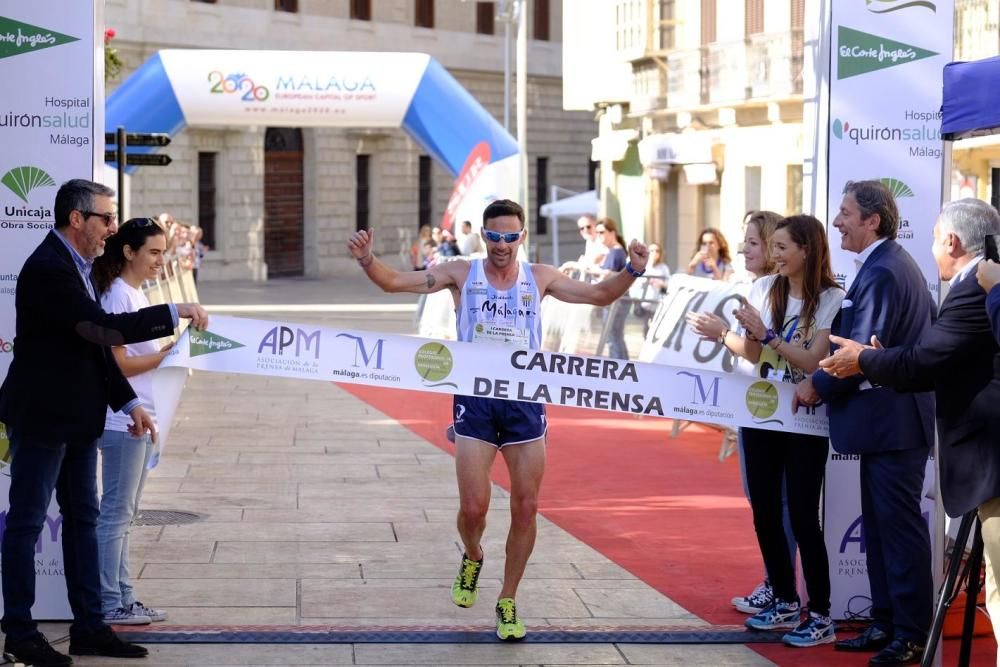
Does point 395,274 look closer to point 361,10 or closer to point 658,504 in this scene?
point 658,504

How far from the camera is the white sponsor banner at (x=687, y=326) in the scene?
44.7 ft

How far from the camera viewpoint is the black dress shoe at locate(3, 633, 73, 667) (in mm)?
6773

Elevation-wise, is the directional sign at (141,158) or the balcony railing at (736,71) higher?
the balcony railing at (736,71)

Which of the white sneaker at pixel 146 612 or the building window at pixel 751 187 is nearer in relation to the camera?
the white sneaker at pixel 146 612

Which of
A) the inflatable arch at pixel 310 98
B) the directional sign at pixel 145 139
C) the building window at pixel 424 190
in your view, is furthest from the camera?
the building window at pixel 424 190

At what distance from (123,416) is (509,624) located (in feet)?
6.09

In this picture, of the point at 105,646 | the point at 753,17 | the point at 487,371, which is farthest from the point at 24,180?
the point at 753,17

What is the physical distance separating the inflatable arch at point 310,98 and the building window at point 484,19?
29.4 metres

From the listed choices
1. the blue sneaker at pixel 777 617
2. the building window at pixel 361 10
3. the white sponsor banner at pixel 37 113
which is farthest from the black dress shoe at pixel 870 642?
the building window at pixel 361 10

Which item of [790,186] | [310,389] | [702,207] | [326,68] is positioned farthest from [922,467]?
[702,207]

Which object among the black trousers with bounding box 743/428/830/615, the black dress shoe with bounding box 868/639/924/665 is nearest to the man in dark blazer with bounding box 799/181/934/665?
the black dress shoe with bounding box 868/639/924/665

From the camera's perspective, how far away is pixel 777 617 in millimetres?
7652

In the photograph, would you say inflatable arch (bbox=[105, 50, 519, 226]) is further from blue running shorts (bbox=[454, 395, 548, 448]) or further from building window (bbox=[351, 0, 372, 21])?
building window (bbox=[351, 0, 372, 21])

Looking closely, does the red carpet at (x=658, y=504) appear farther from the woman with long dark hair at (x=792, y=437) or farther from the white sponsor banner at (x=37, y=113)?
the white sponsor banner at (x=37, y=113)
